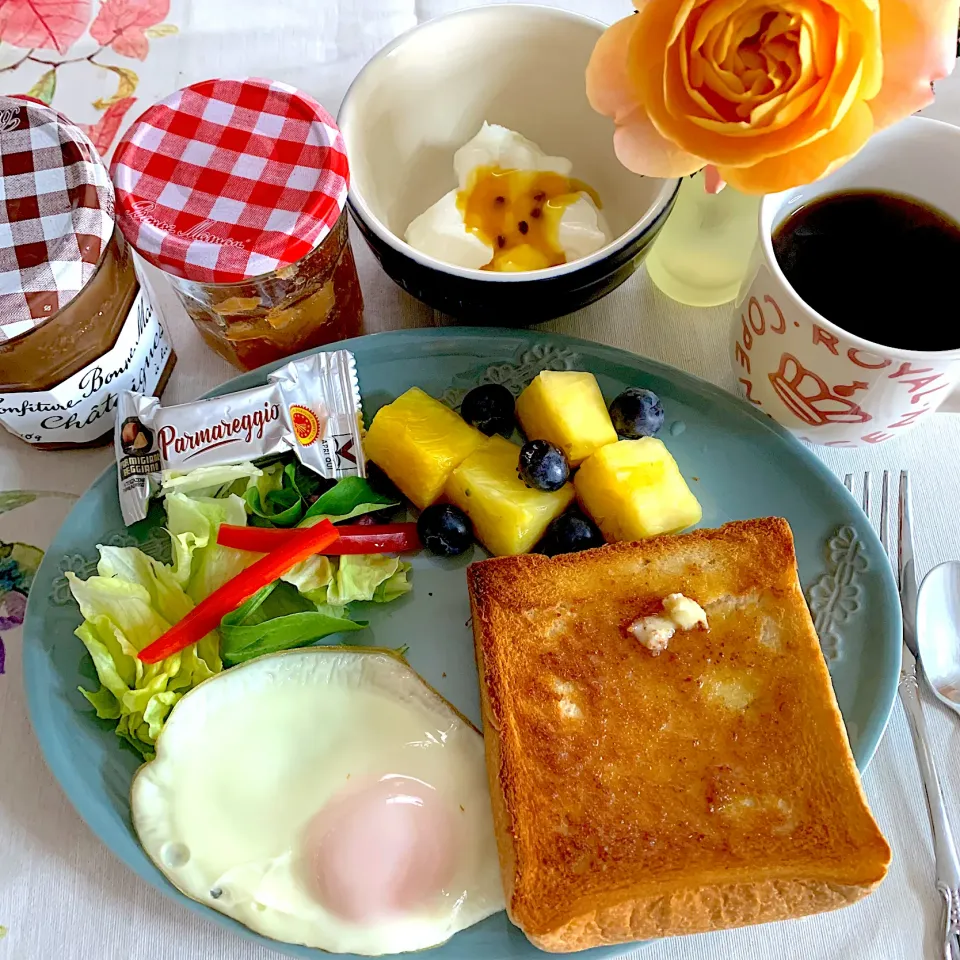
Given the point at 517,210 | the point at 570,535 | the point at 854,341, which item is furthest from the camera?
the point at 517,210

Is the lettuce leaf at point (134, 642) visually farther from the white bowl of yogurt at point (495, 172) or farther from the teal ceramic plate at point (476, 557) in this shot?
the white bowl of yogurt at point (495, 172)

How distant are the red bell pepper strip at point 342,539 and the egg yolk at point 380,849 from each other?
33cm

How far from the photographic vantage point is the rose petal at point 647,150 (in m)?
0.95

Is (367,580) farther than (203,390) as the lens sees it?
No

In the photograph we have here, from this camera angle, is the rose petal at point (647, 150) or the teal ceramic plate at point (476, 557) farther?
the teal ceramic plate at point (476, 557)

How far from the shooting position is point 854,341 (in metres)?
1.07

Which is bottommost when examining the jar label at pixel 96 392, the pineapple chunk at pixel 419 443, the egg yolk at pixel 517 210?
the pineapple chunk at pixel 419 443

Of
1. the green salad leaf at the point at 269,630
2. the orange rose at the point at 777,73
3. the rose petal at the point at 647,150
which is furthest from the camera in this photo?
the green salad leaf at the point at 269,630

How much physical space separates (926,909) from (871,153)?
40.7 inches

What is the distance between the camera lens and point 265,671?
49.7 inches

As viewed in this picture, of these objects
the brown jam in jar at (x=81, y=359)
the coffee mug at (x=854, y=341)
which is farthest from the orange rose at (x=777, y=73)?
the brown jam in jar at (x=81, y=359)

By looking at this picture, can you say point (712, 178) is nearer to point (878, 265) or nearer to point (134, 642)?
point (878, 265)

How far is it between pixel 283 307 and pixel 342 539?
37 cm

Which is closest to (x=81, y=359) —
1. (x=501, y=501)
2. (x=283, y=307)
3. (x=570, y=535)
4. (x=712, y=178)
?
(x=283, y=307)
